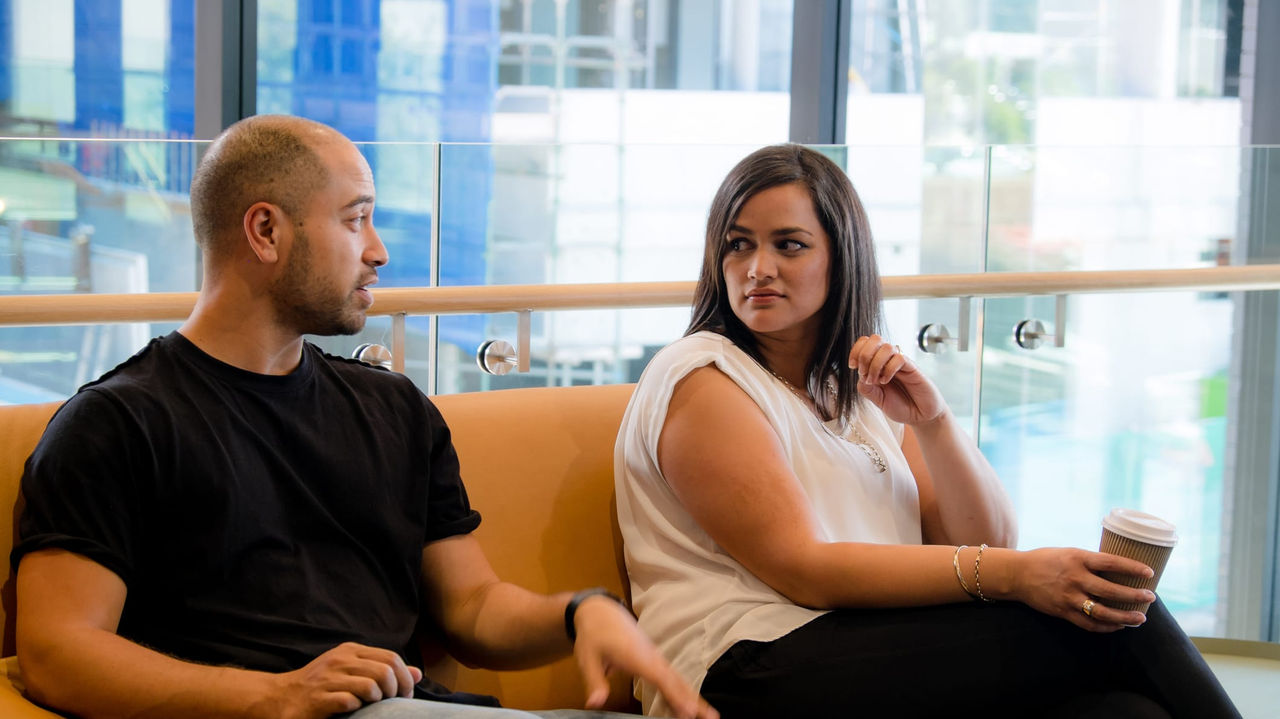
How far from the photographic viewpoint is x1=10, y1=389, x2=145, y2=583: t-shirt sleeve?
135 cm

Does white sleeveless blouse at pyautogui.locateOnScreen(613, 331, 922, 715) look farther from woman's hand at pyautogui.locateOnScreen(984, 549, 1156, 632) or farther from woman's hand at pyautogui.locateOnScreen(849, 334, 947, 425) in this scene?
woman's hand at pyautogui.locateOnScreen(984, 549, 1156, 632)

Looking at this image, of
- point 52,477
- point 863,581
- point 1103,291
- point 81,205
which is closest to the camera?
point 52,477

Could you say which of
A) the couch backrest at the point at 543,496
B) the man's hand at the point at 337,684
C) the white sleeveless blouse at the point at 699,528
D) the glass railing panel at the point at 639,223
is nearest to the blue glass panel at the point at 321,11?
the glass railing panel at the point at 639,223

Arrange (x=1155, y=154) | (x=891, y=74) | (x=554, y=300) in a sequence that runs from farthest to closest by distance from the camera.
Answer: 1. (x=891, y=74)
2. (x=1155, y=154)
3. (x=554, y=300)

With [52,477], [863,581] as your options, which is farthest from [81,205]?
[863,581]

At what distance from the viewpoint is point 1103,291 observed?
2.70 m

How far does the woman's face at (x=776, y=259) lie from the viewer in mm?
1896

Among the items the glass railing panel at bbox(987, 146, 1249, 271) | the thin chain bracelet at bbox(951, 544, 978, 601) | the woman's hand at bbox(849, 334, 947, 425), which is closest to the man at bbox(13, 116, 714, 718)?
the thin chain bracelet at bbox(951, 544, 978, 601)

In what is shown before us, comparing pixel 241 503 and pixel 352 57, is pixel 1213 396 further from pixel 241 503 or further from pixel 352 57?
pixel 352 57

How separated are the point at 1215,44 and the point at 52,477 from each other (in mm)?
Answer: 5742

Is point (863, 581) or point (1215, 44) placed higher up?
point (1215, 44)

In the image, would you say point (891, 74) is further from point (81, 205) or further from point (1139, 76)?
point (81, 205)

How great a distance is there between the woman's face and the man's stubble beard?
621 mm

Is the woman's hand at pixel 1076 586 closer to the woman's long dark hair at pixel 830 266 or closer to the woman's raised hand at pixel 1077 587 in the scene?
the woman's raised hand at pixel 1077 587
